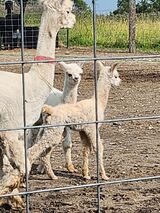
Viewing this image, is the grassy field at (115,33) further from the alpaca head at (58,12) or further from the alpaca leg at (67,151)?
the alpaca head at (58,12)

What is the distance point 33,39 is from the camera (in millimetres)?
19812

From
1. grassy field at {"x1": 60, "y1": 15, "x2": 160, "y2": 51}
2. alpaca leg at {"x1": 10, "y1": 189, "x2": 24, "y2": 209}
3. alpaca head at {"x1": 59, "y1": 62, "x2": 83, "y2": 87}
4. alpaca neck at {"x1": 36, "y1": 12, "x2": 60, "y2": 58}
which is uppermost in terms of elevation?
alpaca neck at {"x1": 36, "y1": 12, "x2": 60, "y2": 58}

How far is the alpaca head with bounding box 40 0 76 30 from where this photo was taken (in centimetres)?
629

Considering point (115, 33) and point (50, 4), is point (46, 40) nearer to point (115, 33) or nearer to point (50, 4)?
point (50, 4)

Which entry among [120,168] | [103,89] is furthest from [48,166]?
[103,89]

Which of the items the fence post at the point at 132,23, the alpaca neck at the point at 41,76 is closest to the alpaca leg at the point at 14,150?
the alpaca neck at the point at 41,76

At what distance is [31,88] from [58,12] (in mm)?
825

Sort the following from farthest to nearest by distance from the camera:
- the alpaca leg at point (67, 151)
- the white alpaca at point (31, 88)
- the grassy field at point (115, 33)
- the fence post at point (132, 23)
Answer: the grassy field at point (115, 33)
the fence post at point (132, 23)
the alpaca leg at point (67, 151)
the white alpaca at point (31, 88)

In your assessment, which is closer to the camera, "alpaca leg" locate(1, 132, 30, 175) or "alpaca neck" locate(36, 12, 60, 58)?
"alpaca leg" locate(1, 132, 30, 175)

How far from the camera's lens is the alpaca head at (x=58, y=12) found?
6.29 metres

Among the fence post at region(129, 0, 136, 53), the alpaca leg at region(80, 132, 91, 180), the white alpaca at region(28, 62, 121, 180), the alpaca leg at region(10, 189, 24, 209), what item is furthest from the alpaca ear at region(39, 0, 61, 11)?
the fence post at region(129, 0, 136, 53)

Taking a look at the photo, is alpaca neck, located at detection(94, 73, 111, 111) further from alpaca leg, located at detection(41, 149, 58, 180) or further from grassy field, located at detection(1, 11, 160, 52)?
grassy field, located at detection(1, 11, 160, 52)

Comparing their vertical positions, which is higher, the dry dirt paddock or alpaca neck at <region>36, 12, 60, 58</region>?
alpaca neck at <region>36, 12, 60, 58</region>

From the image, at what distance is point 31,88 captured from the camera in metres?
5.96
